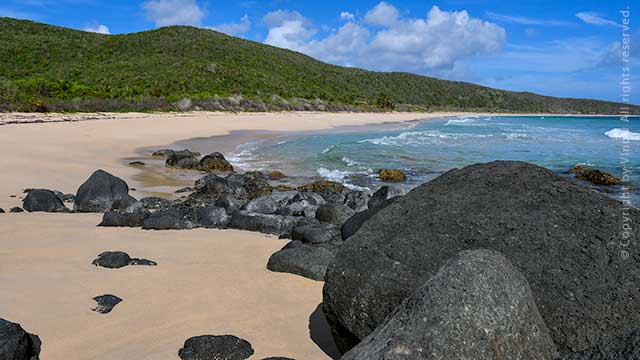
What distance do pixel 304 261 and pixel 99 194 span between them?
5.38 metres

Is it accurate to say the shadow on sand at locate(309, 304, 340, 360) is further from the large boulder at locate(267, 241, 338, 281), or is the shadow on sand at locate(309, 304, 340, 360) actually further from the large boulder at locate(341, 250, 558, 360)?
the large boulder at locate(341, 250, 558, 360)

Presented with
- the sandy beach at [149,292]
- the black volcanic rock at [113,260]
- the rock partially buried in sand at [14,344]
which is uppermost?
the rock partially buried in sand at [14,344]

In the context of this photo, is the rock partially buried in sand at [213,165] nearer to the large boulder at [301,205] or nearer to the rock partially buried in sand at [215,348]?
the large boulder at [301,205]

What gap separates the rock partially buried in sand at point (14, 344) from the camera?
11.1ft

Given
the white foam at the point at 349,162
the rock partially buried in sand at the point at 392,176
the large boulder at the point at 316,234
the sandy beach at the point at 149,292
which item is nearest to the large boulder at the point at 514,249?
the sandy beach at the point at 149,292

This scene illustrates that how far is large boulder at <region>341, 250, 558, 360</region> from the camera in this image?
254cm

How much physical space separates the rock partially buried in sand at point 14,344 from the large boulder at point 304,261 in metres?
2.68

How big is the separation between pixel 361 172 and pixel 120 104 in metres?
29.7

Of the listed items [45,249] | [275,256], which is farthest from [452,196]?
[45,249]

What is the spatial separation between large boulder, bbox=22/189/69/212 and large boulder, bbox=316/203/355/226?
4447 millimetres

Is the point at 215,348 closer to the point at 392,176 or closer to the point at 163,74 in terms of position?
the point at 392,176

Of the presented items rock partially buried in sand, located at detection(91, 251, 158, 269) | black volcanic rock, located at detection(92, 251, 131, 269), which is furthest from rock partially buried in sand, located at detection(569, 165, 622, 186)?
black volcanic rock, located at detection(92, 251, 131, 269)

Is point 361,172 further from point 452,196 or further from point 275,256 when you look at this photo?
point 452,196

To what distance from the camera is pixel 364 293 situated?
3553 millimetres
